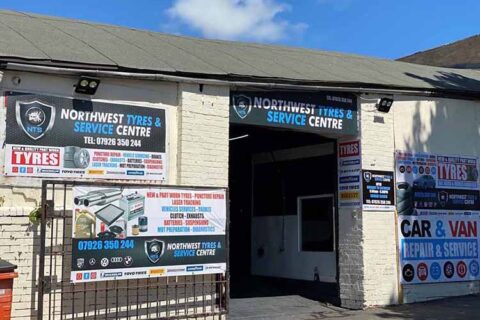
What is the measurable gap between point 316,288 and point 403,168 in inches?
114

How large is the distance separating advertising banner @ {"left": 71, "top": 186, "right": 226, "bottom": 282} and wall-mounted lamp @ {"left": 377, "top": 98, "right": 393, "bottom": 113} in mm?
3714

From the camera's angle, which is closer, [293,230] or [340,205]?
[340,205]

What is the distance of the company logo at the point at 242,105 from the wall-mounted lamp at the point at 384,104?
2.71 metres

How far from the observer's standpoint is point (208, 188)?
28.5ft

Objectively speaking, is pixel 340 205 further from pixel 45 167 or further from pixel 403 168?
pixel 45 167

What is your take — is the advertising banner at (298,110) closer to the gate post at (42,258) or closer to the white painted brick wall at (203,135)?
the white painted brick wall at (203,135)

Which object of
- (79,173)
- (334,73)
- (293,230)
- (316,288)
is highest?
(334,73)

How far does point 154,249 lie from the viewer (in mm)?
8172

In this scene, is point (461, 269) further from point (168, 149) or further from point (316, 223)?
point (168, 149)

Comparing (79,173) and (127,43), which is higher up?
(127,43)

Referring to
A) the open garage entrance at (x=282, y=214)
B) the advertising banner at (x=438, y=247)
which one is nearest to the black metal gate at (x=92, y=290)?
the open garage entrance at (x=282, y=214)

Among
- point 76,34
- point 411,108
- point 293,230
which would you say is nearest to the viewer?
point 76,34

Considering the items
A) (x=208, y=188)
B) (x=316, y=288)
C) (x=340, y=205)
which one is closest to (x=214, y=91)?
(x=208, y=188)

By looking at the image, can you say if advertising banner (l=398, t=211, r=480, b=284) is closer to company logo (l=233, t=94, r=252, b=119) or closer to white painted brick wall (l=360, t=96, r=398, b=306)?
white painted brick wall (l=360, t=96, r=398, b=306)
